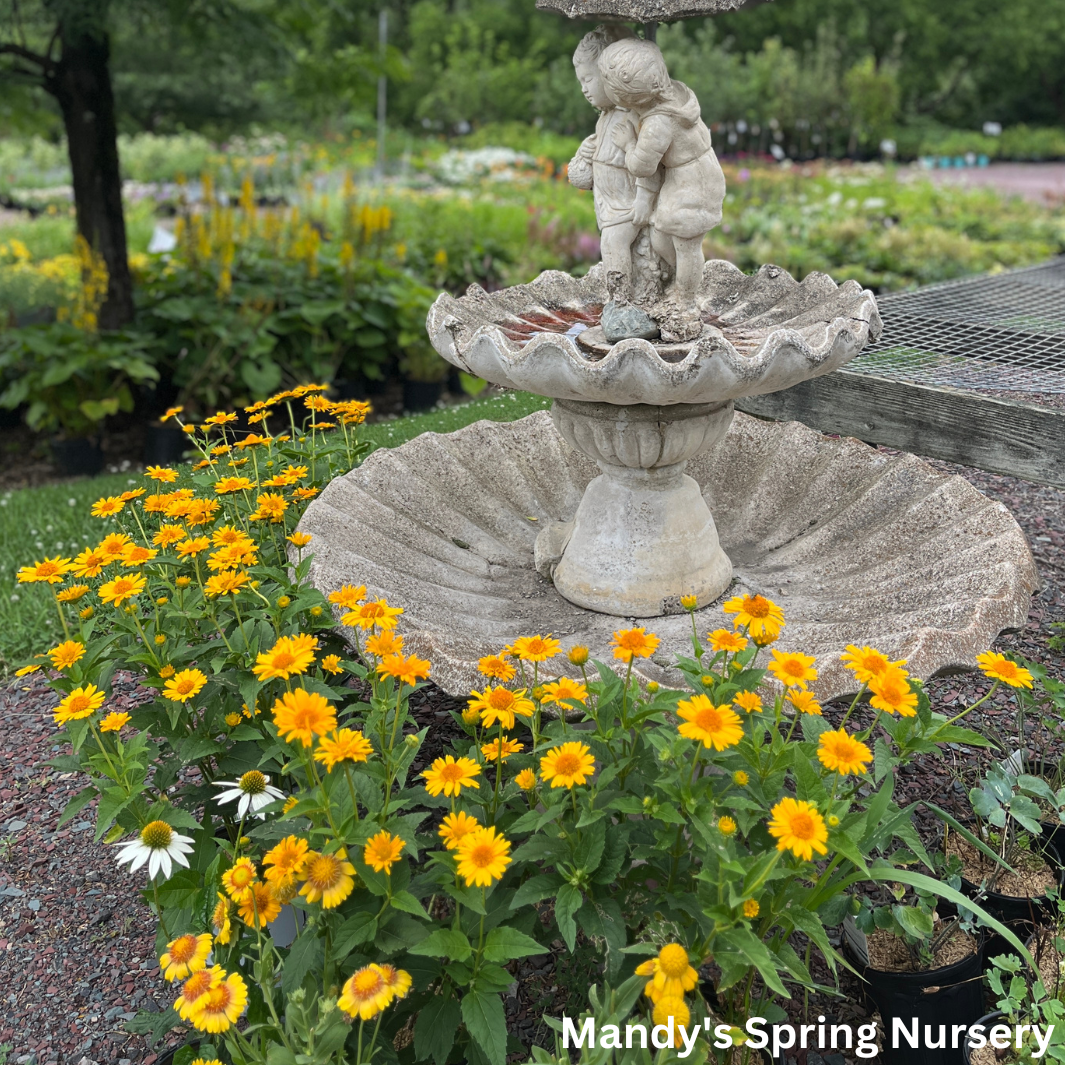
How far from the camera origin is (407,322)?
299 inches

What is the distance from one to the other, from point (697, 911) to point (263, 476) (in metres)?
2.21

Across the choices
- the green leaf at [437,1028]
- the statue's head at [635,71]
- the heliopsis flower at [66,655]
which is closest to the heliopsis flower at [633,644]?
the green leaf at [437,1028]

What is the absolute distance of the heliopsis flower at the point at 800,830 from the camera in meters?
1.45

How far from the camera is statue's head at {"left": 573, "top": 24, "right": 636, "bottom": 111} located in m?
2.83

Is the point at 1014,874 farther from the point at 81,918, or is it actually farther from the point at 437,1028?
the point at 81,918

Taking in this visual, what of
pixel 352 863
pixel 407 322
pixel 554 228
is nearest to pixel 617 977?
pixel 352 863

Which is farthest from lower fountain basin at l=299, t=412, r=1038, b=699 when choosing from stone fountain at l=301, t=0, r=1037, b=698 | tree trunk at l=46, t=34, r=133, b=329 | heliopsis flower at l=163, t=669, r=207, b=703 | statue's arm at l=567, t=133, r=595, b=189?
tree trunk at l=46, t=34, r=133, b=329

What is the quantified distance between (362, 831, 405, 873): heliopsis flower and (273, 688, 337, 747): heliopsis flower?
20 cm

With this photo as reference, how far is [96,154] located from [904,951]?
22.6 feet

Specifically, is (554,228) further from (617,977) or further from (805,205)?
(617,977)

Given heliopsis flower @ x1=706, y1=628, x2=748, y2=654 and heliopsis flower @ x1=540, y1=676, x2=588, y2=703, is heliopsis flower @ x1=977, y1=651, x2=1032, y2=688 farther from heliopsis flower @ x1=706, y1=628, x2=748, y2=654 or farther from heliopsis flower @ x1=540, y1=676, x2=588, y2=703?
heliopsis flower @ x1=540, y1=676, x2=588, y2=703

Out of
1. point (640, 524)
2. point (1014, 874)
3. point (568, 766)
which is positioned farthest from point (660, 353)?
point (1014, 874)

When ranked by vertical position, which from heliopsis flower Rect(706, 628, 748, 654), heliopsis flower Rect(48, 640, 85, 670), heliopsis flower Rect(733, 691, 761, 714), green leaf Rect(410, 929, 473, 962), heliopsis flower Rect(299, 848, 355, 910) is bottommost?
green leaf Rect(410, 929, 473, 962)

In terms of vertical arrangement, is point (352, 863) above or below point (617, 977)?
above
